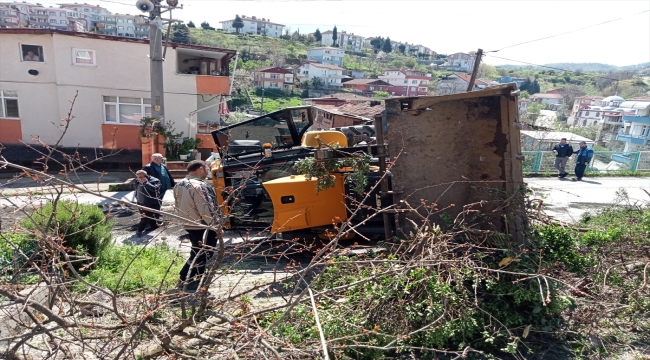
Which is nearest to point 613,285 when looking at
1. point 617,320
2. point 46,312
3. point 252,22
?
point 617,320

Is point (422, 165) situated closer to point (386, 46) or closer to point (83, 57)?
point (83, 57)

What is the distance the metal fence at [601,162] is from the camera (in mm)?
15422

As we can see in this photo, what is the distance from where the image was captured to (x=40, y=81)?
17.6 metres

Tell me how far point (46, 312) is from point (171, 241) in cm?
469

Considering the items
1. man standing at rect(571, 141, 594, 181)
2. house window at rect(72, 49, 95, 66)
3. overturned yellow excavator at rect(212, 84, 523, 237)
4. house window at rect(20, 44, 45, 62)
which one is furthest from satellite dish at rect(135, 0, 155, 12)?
man standing at rect(571, 141, 594, 181)

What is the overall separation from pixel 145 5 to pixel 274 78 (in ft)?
180

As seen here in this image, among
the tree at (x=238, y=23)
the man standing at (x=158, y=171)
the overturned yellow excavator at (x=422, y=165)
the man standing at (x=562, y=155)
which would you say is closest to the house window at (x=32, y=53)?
the man standing at (x=158, y=171)

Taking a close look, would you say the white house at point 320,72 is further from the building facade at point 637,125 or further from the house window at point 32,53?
the house window at point 32,53

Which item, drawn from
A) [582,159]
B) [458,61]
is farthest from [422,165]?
[458,61]

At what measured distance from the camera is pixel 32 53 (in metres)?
17.5

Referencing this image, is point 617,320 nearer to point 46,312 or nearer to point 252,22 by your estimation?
point 46,312

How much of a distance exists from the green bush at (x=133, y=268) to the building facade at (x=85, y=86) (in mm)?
12849

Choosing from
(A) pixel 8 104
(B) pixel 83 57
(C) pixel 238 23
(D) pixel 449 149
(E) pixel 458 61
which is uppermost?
(C) pixel 238 23

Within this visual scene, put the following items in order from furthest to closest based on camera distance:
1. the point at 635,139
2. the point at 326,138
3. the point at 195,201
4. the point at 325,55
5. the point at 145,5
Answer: the point at 325,55, the point at 635,139, the point at 145,5, the point at 326,138, the point at 195,201
